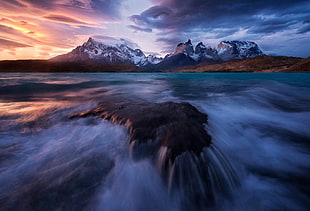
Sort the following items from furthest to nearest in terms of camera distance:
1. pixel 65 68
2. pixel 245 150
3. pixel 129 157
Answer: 1. pixel 65 68
2. pixel 245 150
3. pixel 129 157

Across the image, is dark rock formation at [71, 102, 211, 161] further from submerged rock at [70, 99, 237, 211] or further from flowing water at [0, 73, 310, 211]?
flowing water at [0, 73, 310, 211]

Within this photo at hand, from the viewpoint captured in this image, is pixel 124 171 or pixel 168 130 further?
pixel 168 130

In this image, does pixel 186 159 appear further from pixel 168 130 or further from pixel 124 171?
pixel 124 171

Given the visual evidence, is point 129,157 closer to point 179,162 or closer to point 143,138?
point 143,138

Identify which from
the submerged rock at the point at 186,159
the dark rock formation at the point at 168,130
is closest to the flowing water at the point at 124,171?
the submerged rock at the point at 186,159

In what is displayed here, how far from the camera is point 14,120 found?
503 cm

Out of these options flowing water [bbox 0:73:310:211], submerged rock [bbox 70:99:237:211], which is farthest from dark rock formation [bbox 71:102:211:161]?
flowing water [bbox 0:73:310:211]

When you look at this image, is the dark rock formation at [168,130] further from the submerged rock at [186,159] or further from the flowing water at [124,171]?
the flowing water at [124,171]

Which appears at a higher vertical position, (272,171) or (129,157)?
(129,157)

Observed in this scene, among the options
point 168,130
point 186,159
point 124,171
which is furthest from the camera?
point 168,130

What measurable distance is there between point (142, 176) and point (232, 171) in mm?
1856

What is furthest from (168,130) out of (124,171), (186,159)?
(124,171)

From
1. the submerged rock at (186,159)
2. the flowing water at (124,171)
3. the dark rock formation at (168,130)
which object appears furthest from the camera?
the dark rock formation at (168,130)

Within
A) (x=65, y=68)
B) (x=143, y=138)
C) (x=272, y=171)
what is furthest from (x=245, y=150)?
(x=65, y=68)
